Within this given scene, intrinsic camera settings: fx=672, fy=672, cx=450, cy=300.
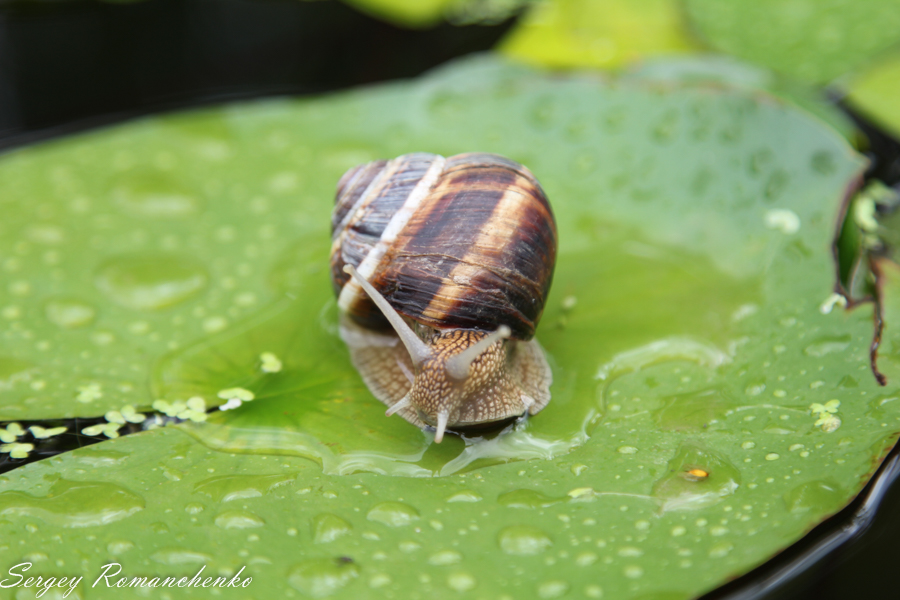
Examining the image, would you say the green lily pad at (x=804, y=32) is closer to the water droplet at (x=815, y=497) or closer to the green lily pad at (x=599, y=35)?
the green lily pad at (x=599, y=35)

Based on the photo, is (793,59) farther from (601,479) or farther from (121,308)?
(121,308)

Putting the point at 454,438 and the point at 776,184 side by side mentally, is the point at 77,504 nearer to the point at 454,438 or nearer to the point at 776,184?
the point at 454,438

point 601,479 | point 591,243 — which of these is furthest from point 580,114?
point 601,479

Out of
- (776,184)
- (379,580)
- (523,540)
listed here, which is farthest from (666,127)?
(379,580)

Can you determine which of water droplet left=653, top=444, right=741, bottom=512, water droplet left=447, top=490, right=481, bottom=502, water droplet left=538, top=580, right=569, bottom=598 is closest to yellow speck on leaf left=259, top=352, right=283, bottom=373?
water droplet left=447, top=490, right=481, bottom=502

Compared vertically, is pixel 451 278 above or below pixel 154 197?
above

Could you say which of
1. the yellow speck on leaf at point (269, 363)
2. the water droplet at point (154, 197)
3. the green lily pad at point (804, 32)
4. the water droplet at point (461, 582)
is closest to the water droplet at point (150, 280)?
the water droplet at point (154, 197)

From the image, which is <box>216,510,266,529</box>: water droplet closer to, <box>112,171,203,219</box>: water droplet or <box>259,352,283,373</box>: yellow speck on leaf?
<box>259,352,283,373</box>: yellow speck on leaf
